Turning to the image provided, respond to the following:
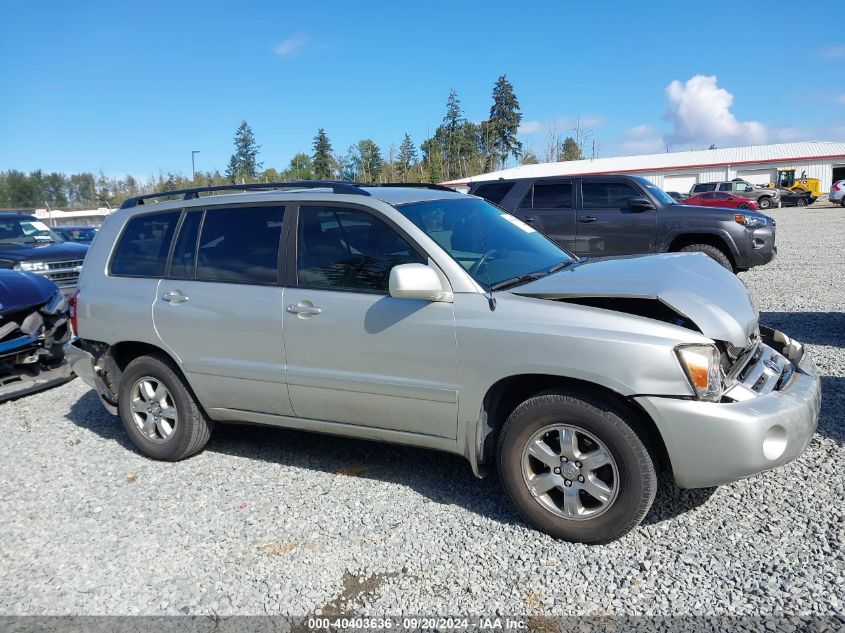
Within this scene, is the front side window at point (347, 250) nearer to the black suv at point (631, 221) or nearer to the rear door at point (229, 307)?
the rear door at point (229, 307)

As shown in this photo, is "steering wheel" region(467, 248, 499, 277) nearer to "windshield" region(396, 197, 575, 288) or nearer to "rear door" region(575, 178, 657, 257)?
"windshield" region(396, 197, 575, 288)

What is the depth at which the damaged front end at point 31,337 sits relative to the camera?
6174 mm

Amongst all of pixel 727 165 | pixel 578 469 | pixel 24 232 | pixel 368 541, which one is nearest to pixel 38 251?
pixel 24 232

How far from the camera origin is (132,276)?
4.68 metres

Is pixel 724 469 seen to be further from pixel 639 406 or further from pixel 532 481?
pixel 532 481

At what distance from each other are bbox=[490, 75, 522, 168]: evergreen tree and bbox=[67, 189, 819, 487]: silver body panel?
86.5 metres

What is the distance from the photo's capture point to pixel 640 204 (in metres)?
9.96

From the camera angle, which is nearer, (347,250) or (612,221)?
(347,250)

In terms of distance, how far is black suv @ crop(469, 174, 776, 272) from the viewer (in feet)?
32.7

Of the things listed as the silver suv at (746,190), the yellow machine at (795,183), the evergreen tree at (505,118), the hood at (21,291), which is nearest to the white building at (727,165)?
the yellow machine at (795,183)

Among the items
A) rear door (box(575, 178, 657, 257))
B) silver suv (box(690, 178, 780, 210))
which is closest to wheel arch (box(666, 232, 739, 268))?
rear door (box(575, 178, 657, 257))

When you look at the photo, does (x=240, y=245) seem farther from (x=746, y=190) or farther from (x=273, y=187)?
(x=746, y=190)

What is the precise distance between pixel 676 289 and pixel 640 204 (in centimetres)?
715

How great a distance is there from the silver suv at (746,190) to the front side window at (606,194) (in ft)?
84.8
